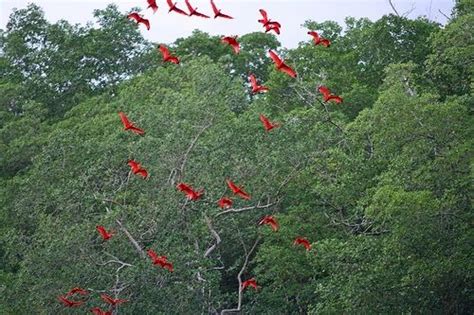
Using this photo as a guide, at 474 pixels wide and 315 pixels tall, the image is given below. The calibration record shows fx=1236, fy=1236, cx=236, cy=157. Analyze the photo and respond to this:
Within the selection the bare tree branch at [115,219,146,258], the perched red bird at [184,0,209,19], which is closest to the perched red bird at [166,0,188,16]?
the perched red bird at [184,0,209,19]

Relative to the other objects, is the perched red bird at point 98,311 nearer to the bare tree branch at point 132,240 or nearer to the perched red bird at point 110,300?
the perched red bird at point 110,300

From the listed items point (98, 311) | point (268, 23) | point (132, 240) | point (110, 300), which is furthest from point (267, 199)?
point (268, 23)

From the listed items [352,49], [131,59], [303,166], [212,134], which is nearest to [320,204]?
[303,166]

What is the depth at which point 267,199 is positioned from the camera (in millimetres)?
21219

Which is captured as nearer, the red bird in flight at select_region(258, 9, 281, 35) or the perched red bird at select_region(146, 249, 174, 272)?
the red bird in flight at select_region(258, 9, 281, 35)

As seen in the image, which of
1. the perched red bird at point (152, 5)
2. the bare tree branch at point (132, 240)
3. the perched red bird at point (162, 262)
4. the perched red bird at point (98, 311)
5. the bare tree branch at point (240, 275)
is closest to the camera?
the perched red bird at point (152, 5)

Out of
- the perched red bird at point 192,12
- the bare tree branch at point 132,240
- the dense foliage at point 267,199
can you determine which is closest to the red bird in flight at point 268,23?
the perched red bird at point 192,12

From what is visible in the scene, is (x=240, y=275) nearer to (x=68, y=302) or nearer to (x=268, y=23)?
(x=68, y=302)

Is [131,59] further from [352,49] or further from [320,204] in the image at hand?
[320,204]

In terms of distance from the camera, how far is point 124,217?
796 inches

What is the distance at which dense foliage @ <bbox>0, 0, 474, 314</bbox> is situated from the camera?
57.8 ft

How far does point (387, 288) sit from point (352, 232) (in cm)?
228

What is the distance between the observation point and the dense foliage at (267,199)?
17625 mm

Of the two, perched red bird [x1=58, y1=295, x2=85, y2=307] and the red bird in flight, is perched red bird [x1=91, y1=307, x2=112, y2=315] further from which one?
the red bird in flight
